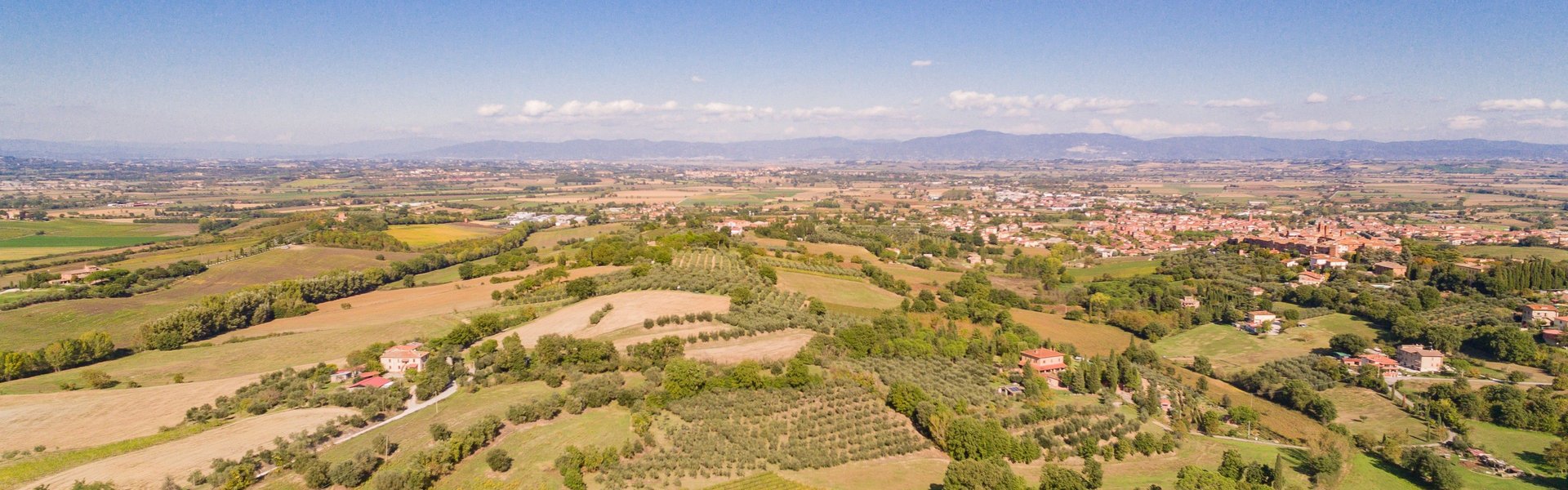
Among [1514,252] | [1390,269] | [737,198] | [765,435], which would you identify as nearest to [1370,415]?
[765,435]

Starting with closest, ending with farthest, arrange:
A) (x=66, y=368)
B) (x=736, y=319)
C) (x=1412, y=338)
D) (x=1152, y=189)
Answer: (x=66, y=368)
(x=736, y=319)
(x=1412, y=338)
(x=1152, y=189)

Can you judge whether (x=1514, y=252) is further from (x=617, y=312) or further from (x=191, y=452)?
(x=191, y=452)

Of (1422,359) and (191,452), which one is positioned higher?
(191,452)

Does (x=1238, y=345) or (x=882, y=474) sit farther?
(x=1238, y=345)

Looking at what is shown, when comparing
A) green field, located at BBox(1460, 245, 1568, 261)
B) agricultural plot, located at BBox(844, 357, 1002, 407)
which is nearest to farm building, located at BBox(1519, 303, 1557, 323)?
green field, located at BBox(1460, 245, 1568, 261)

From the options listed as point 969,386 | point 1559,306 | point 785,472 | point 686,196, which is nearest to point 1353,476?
point 969,386

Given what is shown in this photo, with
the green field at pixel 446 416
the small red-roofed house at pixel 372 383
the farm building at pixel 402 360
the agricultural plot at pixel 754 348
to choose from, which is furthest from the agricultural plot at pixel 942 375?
the small red-roofed house at pixel 372 383

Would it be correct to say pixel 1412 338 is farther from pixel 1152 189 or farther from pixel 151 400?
pixel 1152 189
